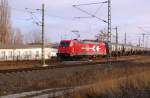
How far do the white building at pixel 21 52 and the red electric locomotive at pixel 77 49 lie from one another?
15556mm

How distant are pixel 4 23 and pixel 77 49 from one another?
29507 mm

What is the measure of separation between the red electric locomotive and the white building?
15.6 meters

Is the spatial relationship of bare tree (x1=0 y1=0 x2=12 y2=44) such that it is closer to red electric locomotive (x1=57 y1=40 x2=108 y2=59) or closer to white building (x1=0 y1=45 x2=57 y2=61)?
white building (x1=0 y1=45 x2=57 y2=61)

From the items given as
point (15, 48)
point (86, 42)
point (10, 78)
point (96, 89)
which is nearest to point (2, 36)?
point (15, 48)

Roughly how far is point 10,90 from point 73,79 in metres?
6.73

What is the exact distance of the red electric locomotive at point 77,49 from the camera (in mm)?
58938

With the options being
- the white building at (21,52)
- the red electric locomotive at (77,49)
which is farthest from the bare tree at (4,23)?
the red electric locomotive at (77,49)

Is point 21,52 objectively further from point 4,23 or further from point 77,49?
point 77,49

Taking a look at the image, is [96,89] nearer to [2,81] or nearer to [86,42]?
[2,81]

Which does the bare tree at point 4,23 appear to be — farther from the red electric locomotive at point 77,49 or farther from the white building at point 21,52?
the red electric locomotive at point 77,49

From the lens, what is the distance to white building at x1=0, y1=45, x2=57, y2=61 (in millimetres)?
75812

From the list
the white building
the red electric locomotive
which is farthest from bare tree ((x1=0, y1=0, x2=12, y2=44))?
the red electric locomotive

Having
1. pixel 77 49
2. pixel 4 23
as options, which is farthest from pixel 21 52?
pixel 77 49

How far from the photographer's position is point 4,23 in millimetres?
84562
